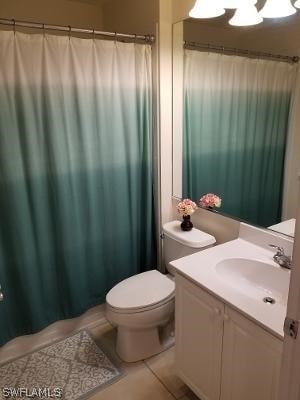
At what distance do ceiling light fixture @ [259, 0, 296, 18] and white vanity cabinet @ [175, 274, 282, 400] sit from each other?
1.41m

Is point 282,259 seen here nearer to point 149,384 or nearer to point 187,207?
point 187,207

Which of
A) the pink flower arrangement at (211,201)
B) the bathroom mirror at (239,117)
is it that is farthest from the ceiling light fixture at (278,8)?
the pink flower arrangement at (211,201)

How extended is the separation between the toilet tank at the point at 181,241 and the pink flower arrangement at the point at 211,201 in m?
0.19

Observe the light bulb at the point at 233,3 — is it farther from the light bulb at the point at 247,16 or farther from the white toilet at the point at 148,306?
the white toilet at the point at 148,306

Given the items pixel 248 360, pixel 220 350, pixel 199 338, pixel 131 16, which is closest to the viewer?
pixel 248 360

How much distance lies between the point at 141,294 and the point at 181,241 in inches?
17.0

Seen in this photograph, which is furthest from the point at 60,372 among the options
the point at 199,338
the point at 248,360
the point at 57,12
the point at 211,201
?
the point at 57,12

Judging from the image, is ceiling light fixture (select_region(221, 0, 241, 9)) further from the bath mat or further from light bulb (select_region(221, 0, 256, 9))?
the bath mat

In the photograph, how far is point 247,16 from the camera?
1.63 metres

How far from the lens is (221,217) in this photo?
6.44 feet

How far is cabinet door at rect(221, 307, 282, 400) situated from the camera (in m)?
1.11

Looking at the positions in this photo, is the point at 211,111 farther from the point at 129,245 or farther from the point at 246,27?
the point at 129,245

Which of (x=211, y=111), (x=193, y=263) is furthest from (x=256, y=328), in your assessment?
(x=211, y=111)

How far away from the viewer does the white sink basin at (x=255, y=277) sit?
4.78ft
